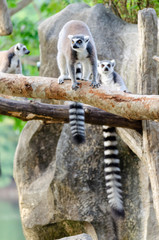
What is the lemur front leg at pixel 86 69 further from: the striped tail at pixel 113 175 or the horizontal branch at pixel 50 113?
the striped tail at pixel 113 175

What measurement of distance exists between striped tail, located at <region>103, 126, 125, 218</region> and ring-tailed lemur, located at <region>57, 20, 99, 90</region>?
1.10 metres

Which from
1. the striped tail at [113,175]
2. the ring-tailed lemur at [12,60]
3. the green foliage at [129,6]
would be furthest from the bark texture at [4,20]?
the green foliage at [129,6]

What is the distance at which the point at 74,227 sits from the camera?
5.98 m

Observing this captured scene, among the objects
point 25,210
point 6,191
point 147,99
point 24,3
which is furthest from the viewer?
point 6,191

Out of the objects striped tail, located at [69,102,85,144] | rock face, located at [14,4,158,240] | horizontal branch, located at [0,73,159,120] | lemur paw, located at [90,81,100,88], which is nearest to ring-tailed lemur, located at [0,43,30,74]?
rock face, located at [14,4,158,240]

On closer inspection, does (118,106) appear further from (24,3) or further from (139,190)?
(24,3)

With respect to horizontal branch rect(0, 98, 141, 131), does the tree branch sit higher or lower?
higher

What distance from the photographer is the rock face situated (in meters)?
5.81

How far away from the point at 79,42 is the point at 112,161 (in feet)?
6.14

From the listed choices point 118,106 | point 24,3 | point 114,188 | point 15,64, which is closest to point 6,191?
point 24,3

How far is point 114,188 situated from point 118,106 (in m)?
1.80

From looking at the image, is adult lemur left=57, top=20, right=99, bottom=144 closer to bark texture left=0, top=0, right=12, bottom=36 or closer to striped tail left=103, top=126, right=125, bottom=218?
bark texture left=0, top=0, right=12, bottom=36

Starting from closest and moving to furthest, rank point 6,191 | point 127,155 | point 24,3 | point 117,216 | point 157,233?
1. point 117,216
2. point 157,233
3. point 127,155
4. point 24,3
5. point 6,191

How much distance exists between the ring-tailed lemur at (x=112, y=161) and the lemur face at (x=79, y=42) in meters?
0.87
